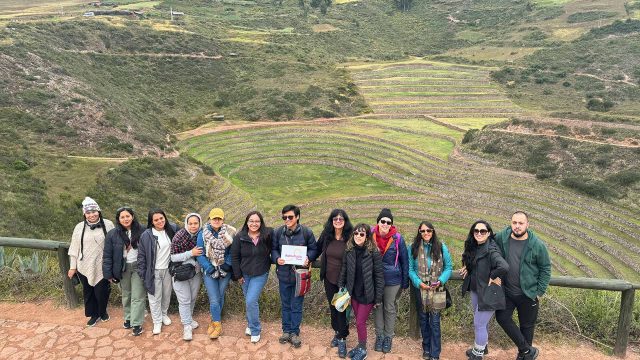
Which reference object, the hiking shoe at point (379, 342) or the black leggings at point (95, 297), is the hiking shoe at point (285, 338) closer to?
the hiking shoe at point (379, 342)

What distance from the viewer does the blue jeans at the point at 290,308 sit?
6.34 meters

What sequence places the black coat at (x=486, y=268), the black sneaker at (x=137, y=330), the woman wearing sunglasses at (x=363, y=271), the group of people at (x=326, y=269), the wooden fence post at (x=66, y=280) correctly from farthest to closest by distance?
1. the wooden fence post at (x=66, y=280)
2. the black sneaker at (x=137, y=330)
3. the woman wearing sunglasses at (x=363, y=271)
4. the group of people at (x=326, y=269)
5. the black coat at (x=486, y=268)

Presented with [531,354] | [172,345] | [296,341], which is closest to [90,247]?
[172,345]


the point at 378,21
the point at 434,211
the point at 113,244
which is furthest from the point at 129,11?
the point at 113,244

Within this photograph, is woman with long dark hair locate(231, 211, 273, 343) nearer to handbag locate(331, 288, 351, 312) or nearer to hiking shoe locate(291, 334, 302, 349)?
hiking shoe locate(291, 334, 302, 349)

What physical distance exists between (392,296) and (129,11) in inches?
3330

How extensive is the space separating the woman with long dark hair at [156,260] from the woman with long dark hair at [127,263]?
0.57 ft

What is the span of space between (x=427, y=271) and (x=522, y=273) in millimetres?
1103

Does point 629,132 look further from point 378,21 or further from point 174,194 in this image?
point 378,21

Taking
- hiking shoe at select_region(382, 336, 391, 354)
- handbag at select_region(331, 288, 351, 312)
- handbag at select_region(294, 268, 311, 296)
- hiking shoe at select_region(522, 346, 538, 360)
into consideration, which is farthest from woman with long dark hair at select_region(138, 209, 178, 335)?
hiking shoe at select_region(522, 346, 538, 360)

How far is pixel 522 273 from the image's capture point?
5.48 metres

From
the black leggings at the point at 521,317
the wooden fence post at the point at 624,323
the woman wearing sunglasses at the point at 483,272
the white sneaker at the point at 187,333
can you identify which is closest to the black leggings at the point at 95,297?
the white sneaker at the point at 187,333

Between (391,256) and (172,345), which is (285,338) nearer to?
(172,345)

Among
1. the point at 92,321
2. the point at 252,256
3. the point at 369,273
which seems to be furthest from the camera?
the point at 92,321
